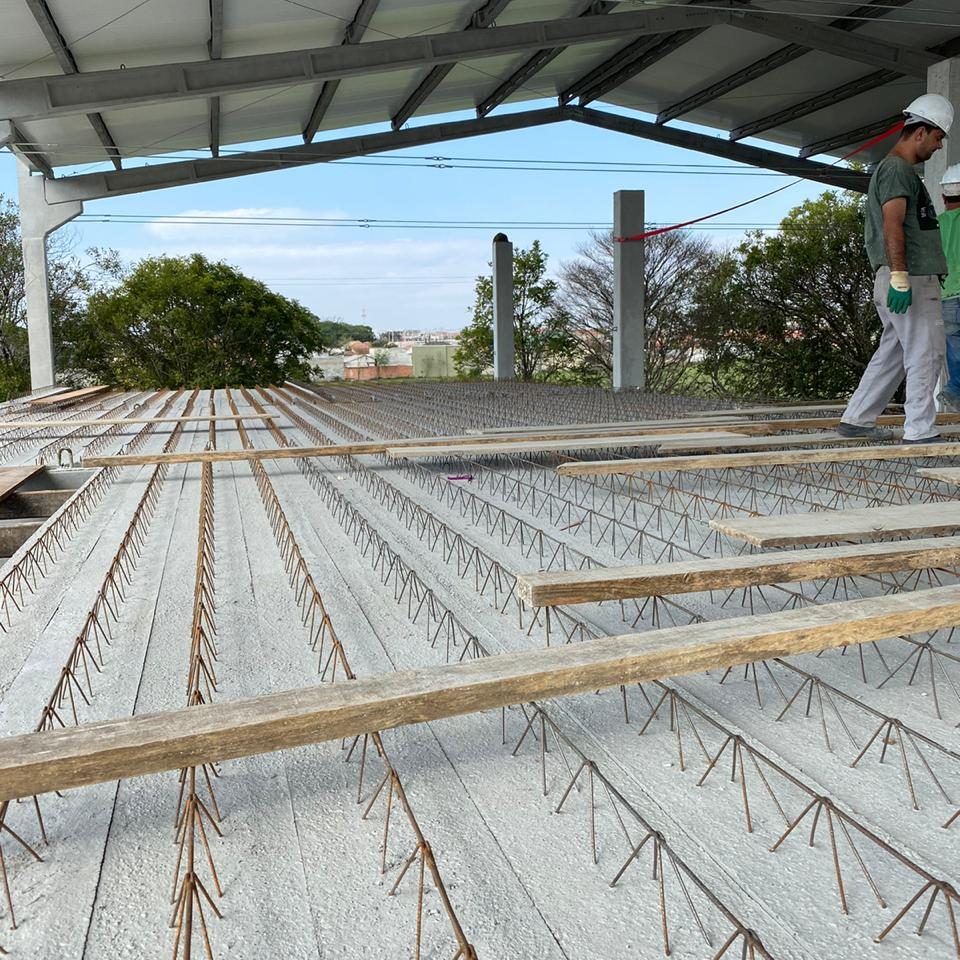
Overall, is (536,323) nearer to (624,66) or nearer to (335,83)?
(624,66)

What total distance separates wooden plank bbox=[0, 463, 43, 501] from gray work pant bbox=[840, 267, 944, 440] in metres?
4.32

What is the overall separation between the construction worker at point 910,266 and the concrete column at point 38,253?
11.5 meters

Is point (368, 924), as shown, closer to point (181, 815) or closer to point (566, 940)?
point (566, 940)

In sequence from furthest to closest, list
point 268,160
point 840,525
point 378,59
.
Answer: point 268,160
point 378,59
point 840,525

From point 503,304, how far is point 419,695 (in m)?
14.4

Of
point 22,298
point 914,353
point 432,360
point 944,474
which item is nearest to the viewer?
point 944,474

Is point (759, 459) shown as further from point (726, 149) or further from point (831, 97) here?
point (726, 149)

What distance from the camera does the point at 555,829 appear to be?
129 cm

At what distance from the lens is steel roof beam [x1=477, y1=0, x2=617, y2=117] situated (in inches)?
341

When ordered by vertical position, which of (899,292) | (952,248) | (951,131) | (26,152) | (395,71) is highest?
(395,71)

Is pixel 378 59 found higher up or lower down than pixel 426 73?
lower down

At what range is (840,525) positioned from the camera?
2.20 m

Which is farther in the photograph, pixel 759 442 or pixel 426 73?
pixel 426 73

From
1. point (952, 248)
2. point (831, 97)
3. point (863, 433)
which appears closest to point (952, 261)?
point (952, 248)
